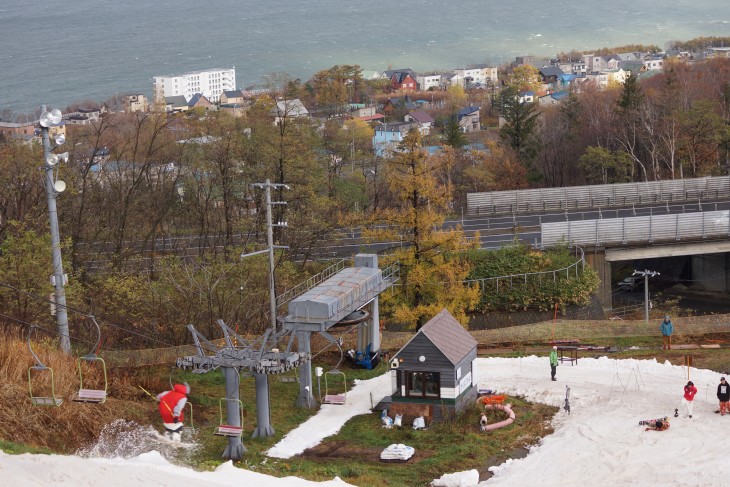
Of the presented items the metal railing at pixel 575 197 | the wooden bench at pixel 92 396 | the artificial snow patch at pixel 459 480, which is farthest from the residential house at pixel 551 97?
the wooden bench at pixel 92 396

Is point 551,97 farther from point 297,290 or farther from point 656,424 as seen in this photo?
point 656,424

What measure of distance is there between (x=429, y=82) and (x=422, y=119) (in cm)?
4597

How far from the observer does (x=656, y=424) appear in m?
25.6

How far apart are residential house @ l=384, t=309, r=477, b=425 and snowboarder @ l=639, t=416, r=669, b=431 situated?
4.52 metres

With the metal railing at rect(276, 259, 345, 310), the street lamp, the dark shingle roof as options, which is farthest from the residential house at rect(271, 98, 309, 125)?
the street lamp

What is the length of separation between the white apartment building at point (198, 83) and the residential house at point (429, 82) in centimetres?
2934

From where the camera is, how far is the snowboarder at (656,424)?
2553 cm

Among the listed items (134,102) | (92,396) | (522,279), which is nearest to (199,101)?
(134,102)

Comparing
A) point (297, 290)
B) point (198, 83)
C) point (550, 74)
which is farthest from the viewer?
point (198, 83)

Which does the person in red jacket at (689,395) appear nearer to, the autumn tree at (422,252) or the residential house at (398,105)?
the autumn tree at (422,252)

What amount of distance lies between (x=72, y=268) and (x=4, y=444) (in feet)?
63.4

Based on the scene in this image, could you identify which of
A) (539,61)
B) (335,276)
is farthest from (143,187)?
(539,61)

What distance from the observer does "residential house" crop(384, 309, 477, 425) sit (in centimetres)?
2708

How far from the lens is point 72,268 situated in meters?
39.7
